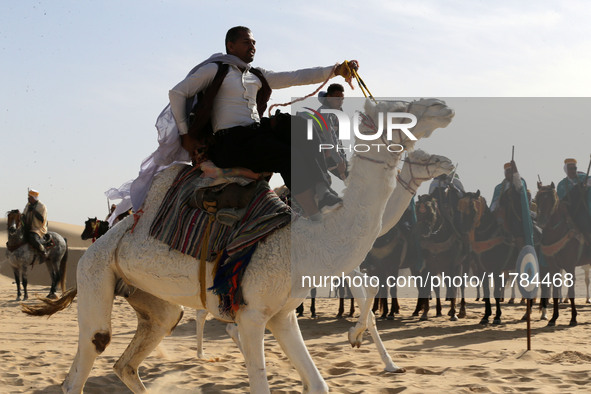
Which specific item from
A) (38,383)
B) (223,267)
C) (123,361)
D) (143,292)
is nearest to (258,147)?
(223,267)

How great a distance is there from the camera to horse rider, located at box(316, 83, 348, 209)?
5.14 m

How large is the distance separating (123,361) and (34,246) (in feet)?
54.6

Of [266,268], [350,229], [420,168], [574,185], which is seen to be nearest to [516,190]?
[574,185]

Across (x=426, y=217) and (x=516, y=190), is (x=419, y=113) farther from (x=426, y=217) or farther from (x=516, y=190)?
(x=426, y=217)

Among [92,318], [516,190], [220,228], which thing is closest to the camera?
[220,228]

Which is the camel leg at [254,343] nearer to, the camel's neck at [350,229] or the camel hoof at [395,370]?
the camel's neck at [350,229]

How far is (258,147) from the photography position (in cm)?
490

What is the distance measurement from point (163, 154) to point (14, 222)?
61.3 ft

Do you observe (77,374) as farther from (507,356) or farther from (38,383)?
(507,356)

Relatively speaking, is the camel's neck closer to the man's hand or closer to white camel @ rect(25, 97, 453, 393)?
white camel @ rect(25, 97, 453, 393)

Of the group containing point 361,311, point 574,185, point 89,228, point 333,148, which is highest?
point 574,185

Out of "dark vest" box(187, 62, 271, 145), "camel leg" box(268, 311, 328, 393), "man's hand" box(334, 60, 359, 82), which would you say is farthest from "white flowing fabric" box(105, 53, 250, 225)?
"camel leg" box(268, 311, 328, 393)

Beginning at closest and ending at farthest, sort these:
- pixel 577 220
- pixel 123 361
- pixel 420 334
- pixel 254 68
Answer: pixel 254 68, pixel 123 361, pixel 420 334, pixel 577 220

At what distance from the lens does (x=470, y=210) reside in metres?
15.6
